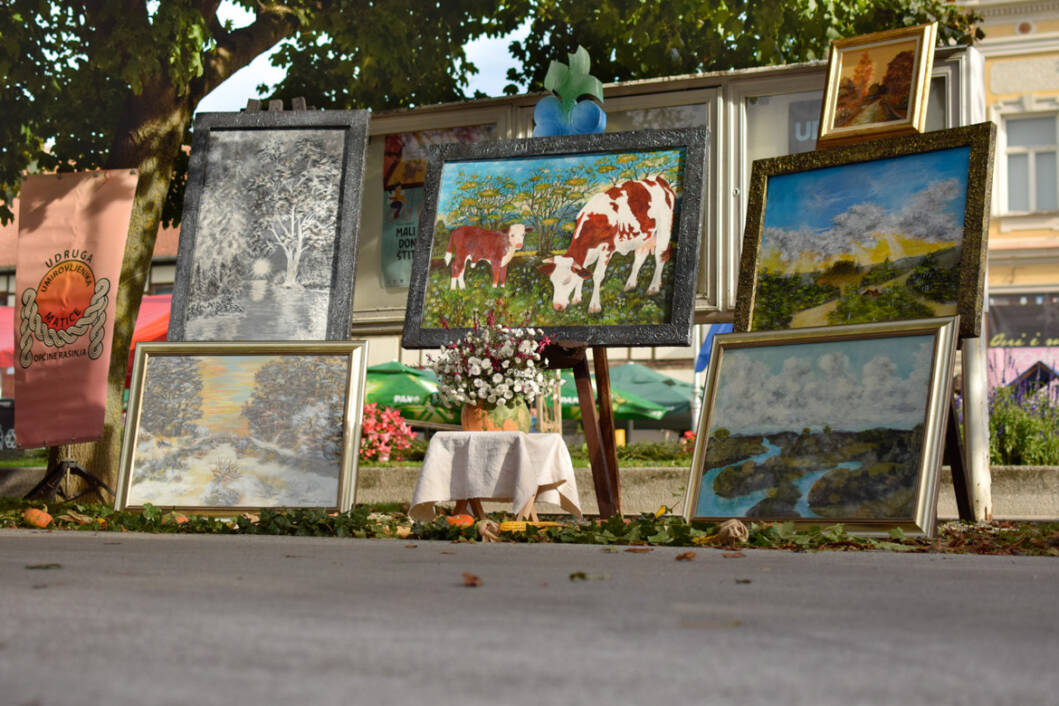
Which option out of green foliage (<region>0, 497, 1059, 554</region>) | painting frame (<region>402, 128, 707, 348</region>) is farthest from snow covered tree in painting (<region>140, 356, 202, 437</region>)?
painting frame (<region>402, 128, 707, 348</region>)

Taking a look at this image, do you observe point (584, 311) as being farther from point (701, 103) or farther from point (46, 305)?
point (46, 305)

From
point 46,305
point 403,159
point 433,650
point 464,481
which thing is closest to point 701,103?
point 403,159

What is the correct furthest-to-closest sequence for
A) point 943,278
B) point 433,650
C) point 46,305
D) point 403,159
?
1. point 403,159
2. point 46,305
3. point 943,278
4. point 433,650

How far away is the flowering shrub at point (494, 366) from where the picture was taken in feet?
21.1

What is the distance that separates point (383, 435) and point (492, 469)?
4.99 meters

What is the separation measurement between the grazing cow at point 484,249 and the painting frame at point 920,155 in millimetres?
1339

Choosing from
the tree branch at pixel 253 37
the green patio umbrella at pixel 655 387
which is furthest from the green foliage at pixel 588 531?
the green patio umbrella at pixel 655 387

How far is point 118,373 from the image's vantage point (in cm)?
837

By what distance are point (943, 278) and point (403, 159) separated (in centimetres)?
440

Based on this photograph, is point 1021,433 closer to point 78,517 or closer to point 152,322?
point 78,517

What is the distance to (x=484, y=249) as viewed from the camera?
22.9ft

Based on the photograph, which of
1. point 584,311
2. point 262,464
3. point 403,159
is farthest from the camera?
point 403,159

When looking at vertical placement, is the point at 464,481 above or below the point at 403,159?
below

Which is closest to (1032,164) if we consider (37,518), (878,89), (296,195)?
(878,89)
